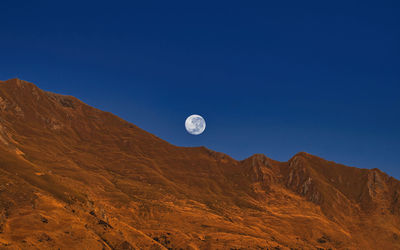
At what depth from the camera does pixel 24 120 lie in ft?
568

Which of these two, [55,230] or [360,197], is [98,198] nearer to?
[55,230]

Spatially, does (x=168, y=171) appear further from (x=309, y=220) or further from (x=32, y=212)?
(x=32, y=212)

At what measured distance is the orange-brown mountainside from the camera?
192ft

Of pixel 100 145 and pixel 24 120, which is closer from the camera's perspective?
pixel 24 120

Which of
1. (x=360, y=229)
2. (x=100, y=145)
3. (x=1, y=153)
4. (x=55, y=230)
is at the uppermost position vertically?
(x=100, y=145)

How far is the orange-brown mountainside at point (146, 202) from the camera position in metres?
58.7

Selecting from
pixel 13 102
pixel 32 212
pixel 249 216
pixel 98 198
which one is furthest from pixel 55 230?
pixel 13 102

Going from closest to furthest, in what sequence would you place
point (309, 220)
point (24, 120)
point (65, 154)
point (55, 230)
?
point (55, 230) < point (309, 220) < point (65, 154) < point (24, 120)

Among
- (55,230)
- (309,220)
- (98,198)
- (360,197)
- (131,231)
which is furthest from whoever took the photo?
(360,197)

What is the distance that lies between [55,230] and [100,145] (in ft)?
475

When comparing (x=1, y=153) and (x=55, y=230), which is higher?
(x=1, y=153)

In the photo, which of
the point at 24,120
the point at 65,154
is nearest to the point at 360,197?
the point at 65,154

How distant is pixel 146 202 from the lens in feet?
393

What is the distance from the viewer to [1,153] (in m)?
78.2
